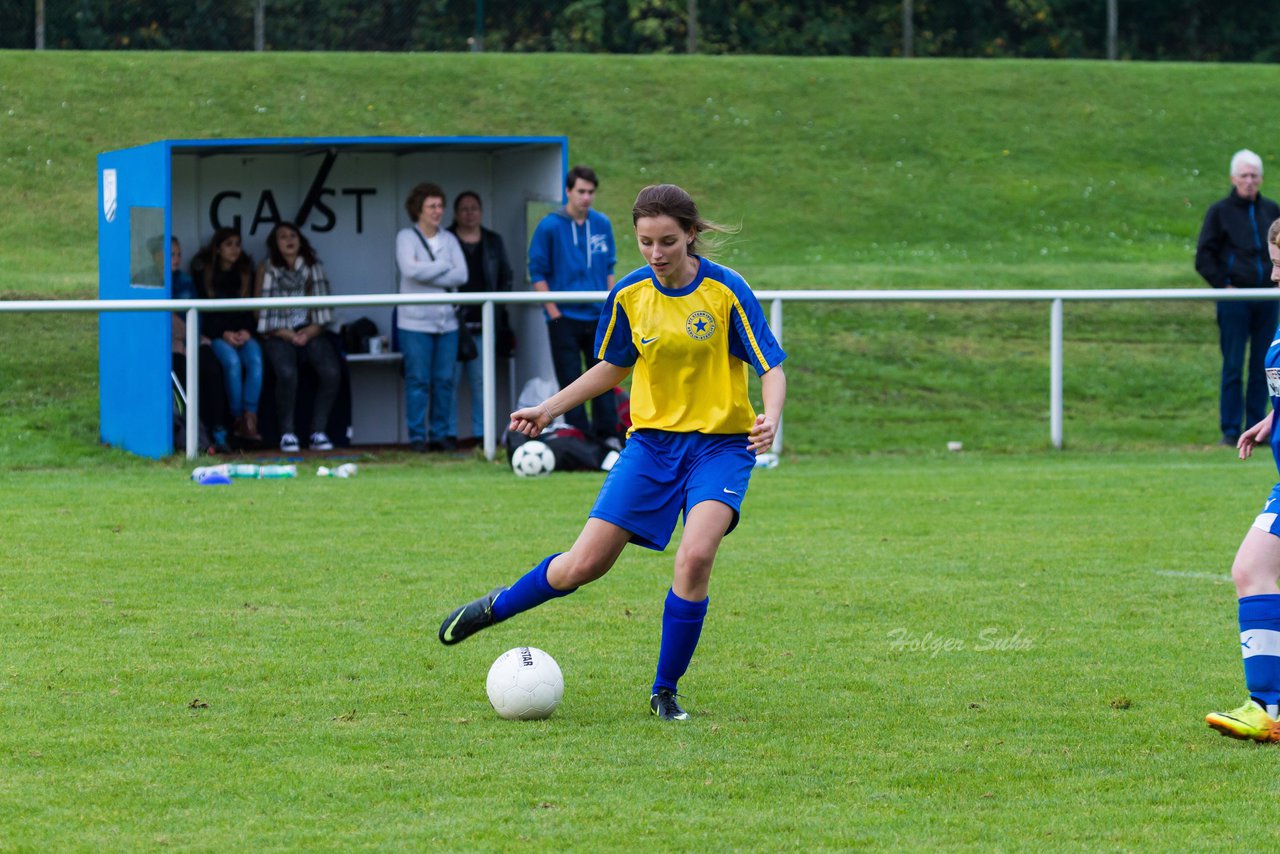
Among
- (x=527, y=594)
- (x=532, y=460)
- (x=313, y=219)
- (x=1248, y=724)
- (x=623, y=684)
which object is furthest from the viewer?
(x=313, y=219)

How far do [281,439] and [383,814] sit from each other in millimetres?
9079

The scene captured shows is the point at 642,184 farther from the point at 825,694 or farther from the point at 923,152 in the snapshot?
the point at 825,694

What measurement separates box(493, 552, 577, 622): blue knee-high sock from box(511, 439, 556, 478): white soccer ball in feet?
20.7

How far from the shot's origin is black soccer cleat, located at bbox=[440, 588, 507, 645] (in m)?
5.85

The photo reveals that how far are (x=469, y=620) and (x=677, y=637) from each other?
77cm

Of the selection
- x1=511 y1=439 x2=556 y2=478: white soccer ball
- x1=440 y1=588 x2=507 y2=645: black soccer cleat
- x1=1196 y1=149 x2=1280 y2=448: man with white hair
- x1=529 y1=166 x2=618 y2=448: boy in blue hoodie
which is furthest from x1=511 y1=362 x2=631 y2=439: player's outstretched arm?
x1=1196 y1=149 x2=1280 y2=448: man with white hair

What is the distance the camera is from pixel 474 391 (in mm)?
13711

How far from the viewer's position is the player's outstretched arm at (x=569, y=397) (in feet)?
19.0

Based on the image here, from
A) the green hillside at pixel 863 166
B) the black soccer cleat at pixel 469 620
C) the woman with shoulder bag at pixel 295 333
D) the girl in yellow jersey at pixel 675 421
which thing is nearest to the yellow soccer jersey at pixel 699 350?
the girl in yellow jersey at pixel 675 421

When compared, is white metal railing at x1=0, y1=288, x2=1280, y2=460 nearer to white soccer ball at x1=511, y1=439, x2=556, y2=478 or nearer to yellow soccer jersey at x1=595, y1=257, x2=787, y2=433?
white soccer ball at x1=511, y1=439, x2=556, y2=478

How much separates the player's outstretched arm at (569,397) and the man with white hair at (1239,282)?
8.96m

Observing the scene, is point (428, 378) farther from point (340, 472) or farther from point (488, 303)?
point (340, 472)

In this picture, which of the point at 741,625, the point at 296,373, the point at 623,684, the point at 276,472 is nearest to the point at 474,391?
the point at 296,373

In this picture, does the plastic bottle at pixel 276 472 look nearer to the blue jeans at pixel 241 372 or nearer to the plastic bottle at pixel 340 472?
the plastic bottle at pixel 340 472
